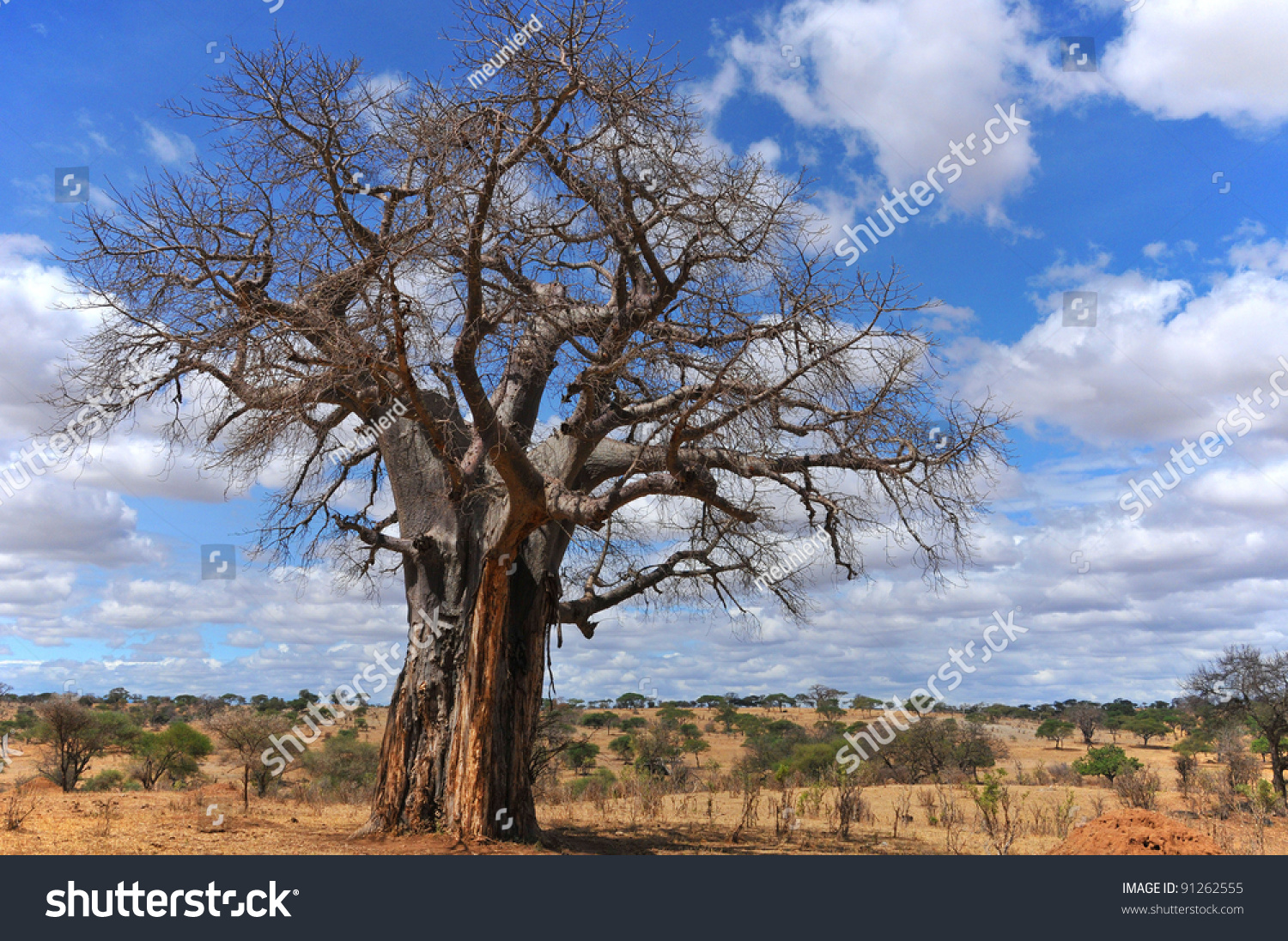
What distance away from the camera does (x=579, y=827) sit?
447 inches

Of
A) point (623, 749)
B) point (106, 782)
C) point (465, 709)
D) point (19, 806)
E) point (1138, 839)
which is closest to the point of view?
point (1138, 839)

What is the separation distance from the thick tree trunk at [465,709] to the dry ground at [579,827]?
37cm

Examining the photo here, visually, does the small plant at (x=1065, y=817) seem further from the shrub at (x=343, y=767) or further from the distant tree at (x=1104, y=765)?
the shrub at (x=343, y=767)

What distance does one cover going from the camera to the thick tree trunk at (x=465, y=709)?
27.1 ft

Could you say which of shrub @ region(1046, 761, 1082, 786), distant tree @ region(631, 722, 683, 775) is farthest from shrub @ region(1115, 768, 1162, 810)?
distant tree @ region(631, 722, 683, 775)

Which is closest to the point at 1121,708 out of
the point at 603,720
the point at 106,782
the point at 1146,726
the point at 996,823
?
the point at 1146,726

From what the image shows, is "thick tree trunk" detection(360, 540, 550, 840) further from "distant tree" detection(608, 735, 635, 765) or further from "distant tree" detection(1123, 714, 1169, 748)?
"distant tree" detection(1123, 714, 1169, 748)

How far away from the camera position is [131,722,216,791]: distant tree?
17.0 metres

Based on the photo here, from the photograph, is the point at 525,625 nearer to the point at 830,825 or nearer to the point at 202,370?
the point at 202,370

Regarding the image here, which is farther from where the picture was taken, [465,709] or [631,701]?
[631,701]

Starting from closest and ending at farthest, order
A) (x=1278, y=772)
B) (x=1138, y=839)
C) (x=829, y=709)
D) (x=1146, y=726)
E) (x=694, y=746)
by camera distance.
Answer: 1. (x=1138, y=839)
2. (x=1278, y=772)
3. (x=694, y=746)
4. (x=1146, y=726)
5. (x=829, y=709)

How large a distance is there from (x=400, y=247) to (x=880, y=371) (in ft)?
13.1

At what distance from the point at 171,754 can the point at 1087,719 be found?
98.8ft

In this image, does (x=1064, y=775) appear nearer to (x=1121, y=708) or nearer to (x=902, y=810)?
(x=902, y=810)
